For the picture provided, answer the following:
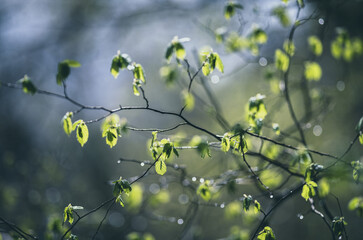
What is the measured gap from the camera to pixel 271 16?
136 inches

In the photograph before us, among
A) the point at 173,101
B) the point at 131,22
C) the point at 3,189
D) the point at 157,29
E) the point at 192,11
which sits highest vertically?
the point at 173,101

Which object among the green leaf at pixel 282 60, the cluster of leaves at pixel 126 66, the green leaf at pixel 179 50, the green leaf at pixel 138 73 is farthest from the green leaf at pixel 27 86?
the green leaf at pixel 282 60

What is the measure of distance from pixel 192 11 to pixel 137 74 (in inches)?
152

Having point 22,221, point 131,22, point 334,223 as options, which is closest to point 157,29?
point 131,22

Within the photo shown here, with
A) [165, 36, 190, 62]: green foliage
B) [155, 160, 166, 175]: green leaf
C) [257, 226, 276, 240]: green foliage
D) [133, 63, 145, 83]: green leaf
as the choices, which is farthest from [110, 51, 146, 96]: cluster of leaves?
[257, 226, 276, 240]: green foliage

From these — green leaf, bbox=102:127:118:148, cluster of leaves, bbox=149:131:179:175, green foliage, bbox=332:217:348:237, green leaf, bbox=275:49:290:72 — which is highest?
green leaf, bbox=275:49:290:72

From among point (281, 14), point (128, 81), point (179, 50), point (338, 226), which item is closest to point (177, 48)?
point (179, 50)

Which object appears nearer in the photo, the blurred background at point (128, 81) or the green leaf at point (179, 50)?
the green leaf at point (179, 50)

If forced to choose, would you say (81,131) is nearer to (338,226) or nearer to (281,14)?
(338,226)

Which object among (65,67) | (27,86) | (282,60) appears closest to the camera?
(65,67)

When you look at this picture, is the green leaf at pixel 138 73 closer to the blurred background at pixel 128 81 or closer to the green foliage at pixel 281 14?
the blurred background at pixel 128 81

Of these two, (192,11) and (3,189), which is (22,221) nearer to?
(3,189)

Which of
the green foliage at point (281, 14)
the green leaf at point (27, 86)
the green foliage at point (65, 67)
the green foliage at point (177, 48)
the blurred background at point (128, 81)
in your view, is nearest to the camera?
the green foliage at point (65, 67)

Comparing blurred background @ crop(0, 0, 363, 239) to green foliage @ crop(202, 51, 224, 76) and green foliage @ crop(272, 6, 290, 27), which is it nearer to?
green foliage @ crop(272, 6, 290, 27)
